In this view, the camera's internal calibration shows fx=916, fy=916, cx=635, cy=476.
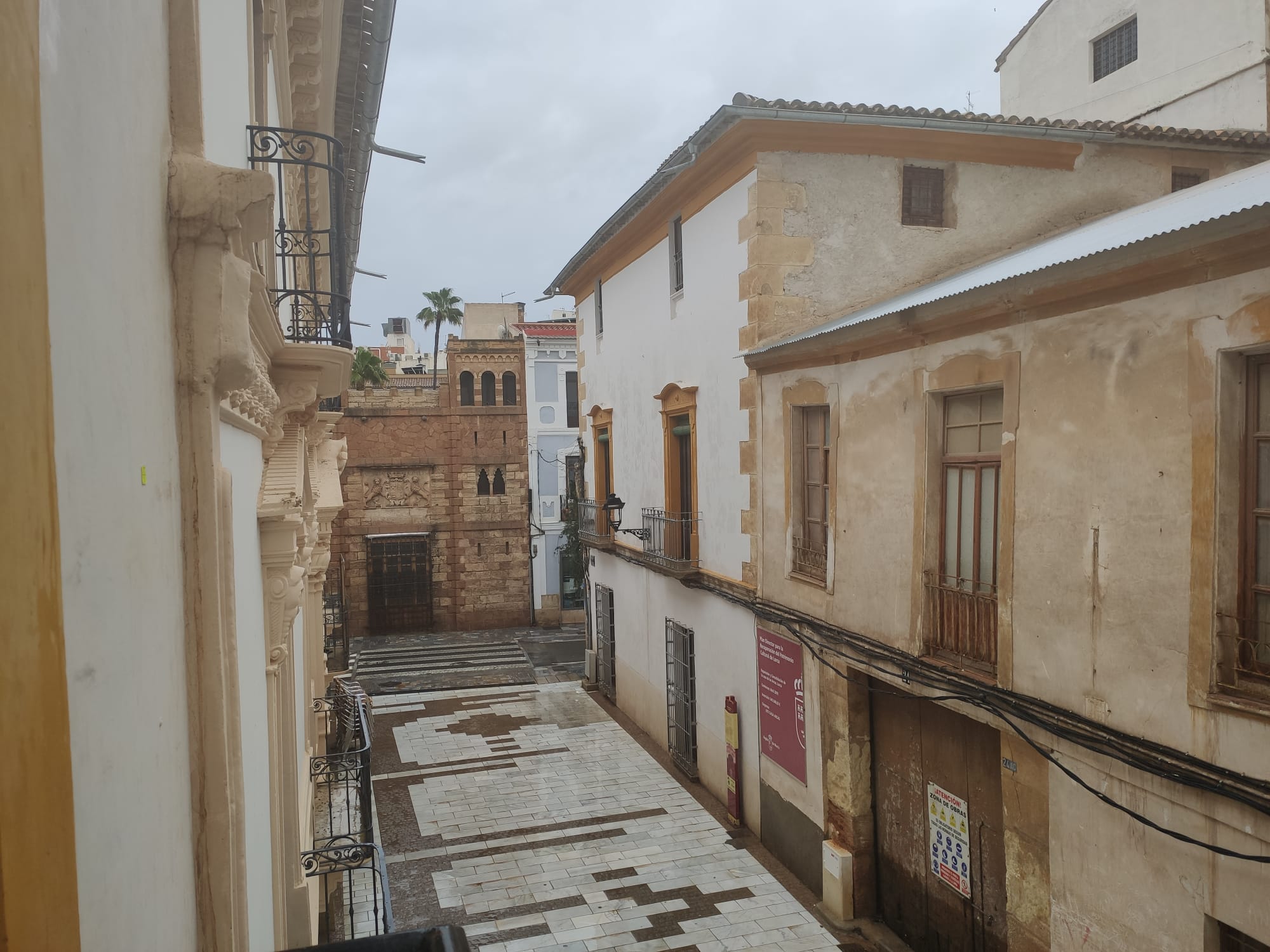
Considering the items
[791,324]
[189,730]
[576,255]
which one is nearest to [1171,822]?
[189,730]

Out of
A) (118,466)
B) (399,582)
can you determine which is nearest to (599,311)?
(399,582)

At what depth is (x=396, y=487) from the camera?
28.1 metres

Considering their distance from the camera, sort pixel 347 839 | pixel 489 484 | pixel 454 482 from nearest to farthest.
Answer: pixel 347 839, pixel 454 482, pixel 489 484

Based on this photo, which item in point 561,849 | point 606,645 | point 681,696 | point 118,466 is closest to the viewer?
point 118,466

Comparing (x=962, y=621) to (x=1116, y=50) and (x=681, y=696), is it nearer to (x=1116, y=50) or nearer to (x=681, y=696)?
(x=681, y=696)

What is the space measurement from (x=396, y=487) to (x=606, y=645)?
12096mm

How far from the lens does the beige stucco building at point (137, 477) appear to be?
127 cm

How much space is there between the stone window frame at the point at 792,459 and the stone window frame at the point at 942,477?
4.60 feet

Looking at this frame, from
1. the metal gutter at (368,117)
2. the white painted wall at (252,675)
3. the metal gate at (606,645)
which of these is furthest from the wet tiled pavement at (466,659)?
the white painted wall at (252,675)

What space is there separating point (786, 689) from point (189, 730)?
8366 millimetres

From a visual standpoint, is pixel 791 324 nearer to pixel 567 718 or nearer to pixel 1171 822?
pixel 1171 822

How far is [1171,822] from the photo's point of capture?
212 inches

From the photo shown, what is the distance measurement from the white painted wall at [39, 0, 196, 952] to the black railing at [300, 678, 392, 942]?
14.1ft

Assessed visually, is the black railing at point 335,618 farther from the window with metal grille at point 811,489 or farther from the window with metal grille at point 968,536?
the window with metal grille at point 968,536
